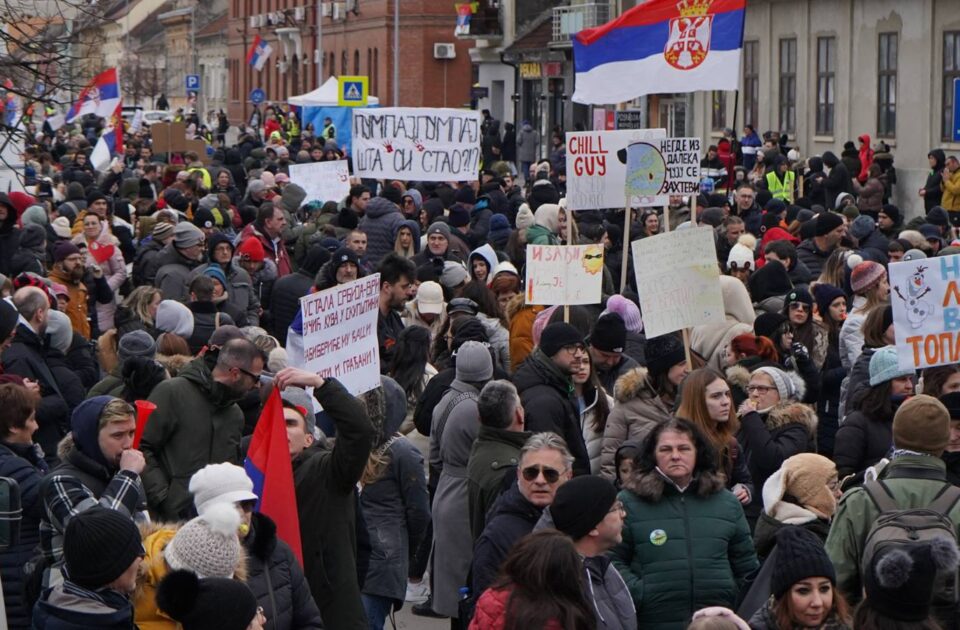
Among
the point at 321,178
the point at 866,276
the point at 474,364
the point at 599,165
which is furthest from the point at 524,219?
the point at 474,364

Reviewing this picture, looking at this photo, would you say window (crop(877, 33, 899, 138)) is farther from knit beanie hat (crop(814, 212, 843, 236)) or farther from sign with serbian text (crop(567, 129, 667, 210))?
knit beanie hat (crop(814, 212, 843, 236))

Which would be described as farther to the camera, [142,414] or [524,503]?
[142,414]

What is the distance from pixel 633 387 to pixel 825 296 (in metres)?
3.37

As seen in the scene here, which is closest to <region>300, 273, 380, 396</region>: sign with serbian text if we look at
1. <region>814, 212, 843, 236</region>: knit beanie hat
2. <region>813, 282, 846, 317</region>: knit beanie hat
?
<region>813, 282, 846, 317</region>: knit beanie hat

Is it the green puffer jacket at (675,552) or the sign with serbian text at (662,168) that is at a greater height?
the sign with serbian text at (662,168)

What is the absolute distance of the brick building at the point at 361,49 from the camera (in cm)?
6700

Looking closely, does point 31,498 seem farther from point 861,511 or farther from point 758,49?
point 758,49

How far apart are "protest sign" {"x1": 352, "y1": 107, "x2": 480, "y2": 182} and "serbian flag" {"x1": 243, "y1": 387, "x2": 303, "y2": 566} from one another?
12.9 m

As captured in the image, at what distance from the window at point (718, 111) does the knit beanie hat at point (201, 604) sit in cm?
3844

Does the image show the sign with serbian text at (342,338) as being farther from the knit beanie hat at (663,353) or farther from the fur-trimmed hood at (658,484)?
the fur-trimmed hood at (658,484)

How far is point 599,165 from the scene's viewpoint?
48.7 feet

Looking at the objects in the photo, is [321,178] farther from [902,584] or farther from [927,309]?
[902,584]

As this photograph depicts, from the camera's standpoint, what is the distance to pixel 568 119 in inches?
2078

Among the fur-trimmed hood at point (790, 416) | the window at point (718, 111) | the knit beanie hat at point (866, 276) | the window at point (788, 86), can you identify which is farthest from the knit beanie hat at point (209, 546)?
the window at point (718, 111)
